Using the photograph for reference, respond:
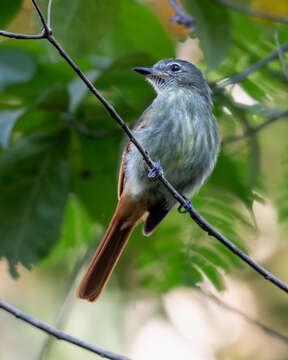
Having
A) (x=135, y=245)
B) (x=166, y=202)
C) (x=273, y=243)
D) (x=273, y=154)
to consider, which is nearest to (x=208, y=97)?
(x=166, y=202)

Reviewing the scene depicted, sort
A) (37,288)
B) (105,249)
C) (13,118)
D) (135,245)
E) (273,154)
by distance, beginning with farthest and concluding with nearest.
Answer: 1. (37,288)
2. (273,154)
3. (135,245)
4. (105,249)
5. (13,118)

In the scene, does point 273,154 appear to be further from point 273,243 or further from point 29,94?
point 29,94

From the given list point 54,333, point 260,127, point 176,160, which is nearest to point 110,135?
point 176,160

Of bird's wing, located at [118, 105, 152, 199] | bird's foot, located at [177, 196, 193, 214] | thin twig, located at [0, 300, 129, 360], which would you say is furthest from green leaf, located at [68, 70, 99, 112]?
thin twig, located at [0, 300, 129, 360]

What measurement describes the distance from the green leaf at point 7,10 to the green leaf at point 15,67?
9.5 inches

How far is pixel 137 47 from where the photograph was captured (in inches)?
161

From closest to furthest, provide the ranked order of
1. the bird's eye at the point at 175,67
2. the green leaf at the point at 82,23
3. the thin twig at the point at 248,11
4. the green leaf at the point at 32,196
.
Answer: the green leaf at the point at 82,23
the green leaf at the point at 32,196
the thin twig at the point at 248,11
the bird's eye at the point at 175,67

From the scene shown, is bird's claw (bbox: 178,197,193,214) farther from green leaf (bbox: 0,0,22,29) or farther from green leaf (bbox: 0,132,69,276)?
green leaf (bbox: 0,0,22,29)

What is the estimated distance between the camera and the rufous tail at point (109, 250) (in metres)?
3.20

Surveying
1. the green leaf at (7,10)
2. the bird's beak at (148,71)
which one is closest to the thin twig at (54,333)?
the bird's beak at (148,71)

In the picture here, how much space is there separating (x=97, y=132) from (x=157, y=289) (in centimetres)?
93

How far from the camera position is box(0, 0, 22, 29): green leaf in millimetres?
3416

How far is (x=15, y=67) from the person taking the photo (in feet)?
11.7

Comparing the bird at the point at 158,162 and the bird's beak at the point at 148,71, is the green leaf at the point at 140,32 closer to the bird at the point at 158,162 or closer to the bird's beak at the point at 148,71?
the bird's beak at the point at 148,71
